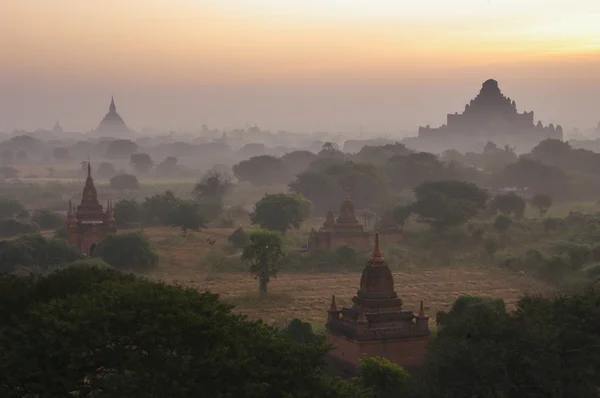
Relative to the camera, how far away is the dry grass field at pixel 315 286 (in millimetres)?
39469

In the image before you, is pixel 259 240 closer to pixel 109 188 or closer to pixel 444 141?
pixel 109 188

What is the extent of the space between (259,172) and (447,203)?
50855mm

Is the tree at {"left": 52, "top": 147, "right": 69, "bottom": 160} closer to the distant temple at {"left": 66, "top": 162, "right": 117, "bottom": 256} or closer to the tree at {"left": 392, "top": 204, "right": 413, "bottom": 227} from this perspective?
the tree at {"left": 392, "top": 204, "right": 413, "bottom": 227}

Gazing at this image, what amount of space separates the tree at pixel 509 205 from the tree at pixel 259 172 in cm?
4336

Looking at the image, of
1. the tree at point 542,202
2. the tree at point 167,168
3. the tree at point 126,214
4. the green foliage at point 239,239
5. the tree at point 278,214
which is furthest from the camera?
the tree at point 167,168

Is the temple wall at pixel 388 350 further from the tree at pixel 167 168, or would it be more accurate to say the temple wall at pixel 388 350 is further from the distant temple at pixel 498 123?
the distant temple at pixel 498 123

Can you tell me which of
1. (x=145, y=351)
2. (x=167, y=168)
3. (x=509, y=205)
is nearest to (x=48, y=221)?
(x=509, y=205)

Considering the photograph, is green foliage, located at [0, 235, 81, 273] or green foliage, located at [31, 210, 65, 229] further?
green foliage, located at [31, 210, 65, 229]

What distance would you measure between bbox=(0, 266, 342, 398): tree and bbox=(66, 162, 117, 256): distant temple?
34.7 metres

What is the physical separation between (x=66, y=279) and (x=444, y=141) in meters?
155

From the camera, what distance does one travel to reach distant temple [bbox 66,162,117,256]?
170 ft

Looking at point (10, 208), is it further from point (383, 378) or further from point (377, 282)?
point (383, 378)

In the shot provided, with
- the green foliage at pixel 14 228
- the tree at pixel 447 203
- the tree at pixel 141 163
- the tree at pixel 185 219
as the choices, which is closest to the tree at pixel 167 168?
the tree at pixel 141 163

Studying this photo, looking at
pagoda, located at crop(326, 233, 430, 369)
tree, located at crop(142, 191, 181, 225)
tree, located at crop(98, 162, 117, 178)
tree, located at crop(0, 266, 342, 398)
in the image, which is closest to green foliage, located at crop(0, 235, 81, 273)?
tree, located at crop(142, 191, 181, 225)
